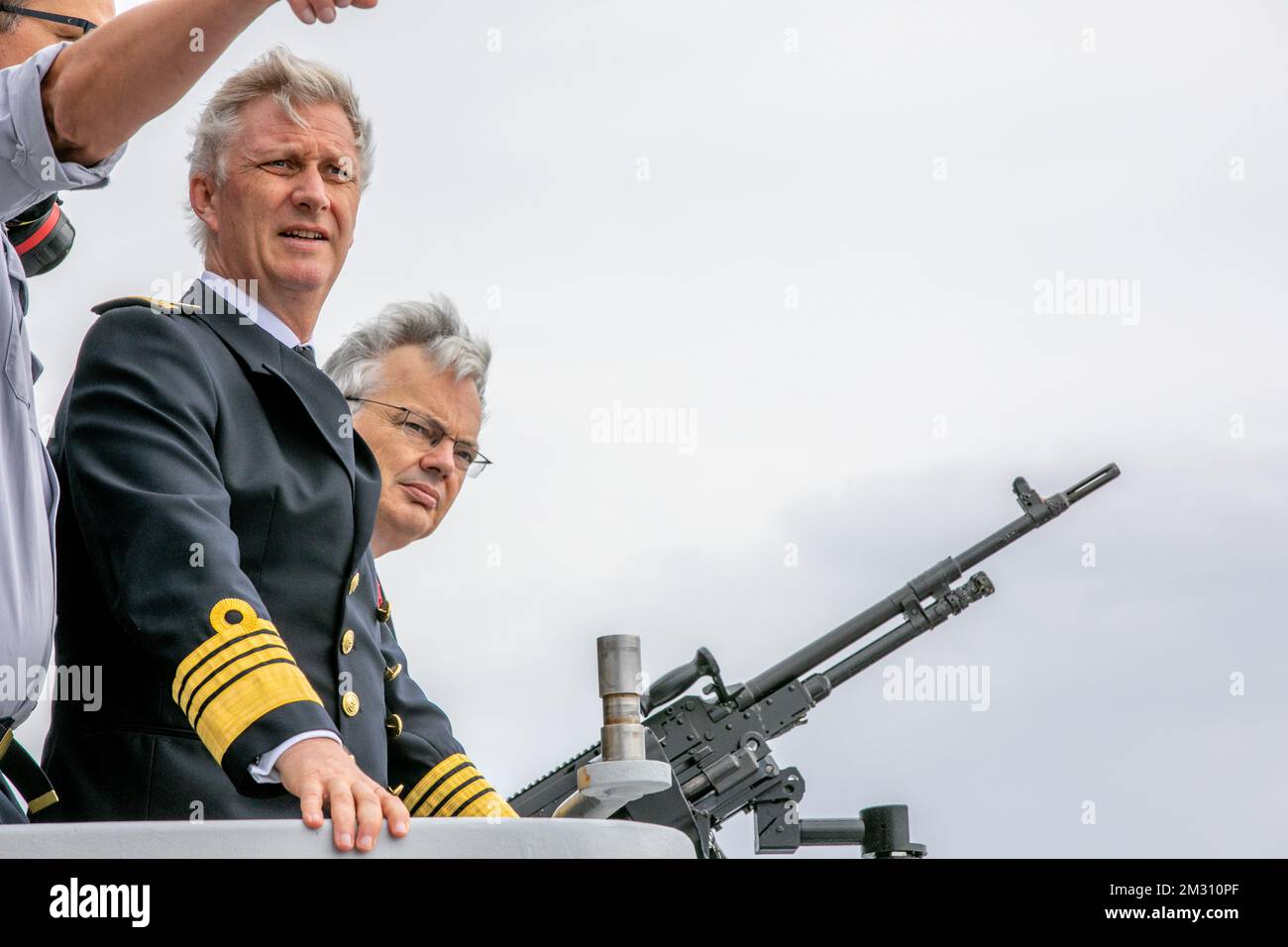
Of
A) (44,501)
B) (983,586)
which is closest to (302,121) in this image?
(44,501)

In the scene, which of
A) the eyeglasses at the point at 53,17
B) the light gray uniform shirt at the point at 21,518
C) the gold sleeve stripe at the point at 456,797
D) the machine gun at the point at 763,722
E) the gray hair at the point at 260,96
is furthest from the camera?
the machine gun at the point at 763,722

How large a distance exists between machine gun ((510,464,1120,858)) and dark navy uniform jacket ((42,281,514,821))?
15.8 feet

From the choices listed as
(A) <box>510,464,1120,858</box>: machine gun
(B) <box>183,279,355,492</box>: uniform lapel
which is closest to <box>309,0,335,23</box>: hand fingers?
(B) <box>183,279,355,492</box>: uniform lapel

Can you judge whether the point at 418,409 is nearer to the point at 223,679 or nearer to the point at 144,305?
the point at 144,305

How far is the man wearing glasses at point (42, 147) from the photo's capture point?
4.54 ft

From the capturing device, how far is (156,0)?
4.61 ft

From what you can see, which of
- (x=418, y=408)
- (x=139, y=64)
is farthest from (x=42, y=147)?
(x=418, y=408)

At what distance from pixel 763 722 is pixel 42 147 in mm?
7092

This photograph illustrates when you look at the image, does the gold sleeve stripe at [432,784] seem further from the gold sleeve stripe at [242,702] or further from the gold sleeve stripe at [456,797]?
the gold sleeve stripe at [242,702]

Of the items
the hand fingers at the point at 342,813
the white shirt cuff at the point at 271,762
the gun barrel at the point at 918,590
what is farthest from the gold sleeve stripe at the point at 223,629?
the gun barrel at the point at 918,590

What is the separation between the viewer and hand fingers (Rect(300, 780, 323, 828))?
1392 mm

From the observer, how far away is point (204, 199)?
215cm

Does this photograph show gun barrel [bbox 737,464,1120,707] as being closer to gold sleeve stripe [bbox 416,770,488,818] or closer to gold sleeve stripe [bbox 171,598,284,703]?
gold sleeve stripe [bbox 416,770,488,818]
